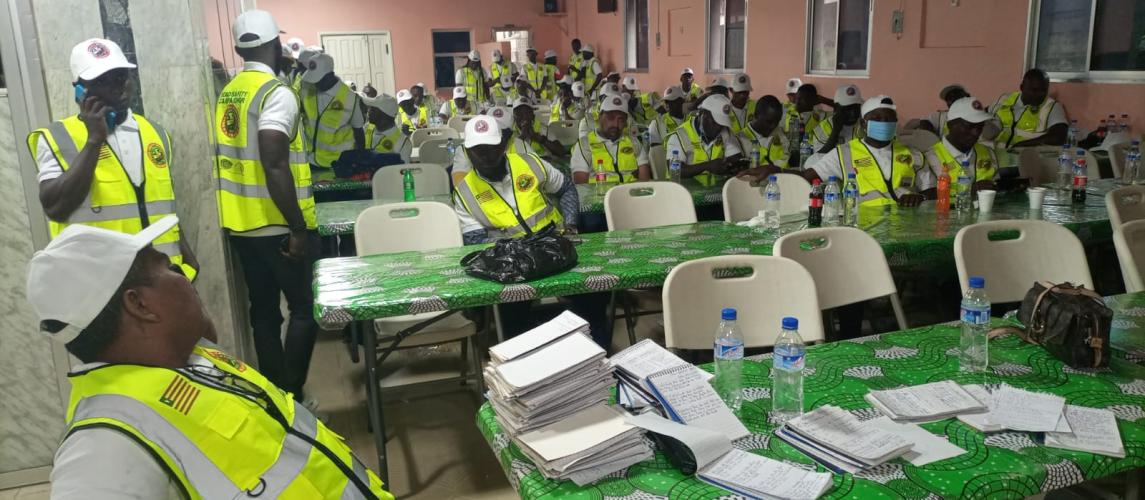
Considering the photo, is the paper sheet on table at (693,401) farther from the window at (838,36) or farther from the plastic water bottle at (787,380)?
the window at (838,36)

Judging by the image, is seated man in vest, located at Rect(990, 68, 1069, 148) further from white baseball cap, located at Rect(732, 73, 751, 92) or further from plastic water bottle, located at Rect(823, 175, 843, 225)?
plastic water bottle, located at Rect(823, 175, 843, 225)

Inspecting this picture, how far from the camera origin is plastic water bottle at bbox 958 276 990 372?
199 cm

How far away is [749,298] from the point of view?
243cm

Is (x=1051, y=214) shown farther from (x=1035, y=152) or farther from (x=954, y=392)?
(x=954, y=392)

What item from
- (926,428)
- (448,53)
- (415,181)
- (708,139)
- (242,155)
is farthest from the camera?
(448,53)

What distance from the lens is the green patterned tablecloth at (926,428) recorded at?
4.86ft

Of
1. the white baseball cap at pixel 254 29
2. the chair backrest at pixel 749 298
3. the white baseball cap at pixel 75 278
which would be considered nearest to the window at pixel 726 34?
the white baseball cap at pixel 254 29

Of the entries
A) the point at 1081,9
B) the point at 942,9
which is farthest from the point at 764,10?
the point at 1081,9

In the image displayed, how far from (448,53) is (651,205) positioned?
1416cm

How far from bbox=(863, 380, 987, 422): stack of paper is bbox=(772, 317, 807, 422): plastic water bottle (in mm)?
173

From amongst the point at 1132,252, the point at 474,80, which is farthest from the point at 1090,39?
the point at 474,80

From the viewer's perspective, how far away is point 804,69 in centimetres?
966

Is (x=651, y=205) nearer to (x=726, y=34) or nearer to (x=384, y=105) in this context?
(x=384, y=105)

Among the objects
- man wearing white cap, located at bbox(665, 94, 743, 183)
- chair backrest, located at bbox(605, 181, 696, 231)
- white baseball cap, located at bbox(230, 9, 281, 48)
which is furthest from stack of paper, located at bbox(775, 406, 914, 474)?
man wearing white cap, located at bbox(665, 94, 743, 183)
